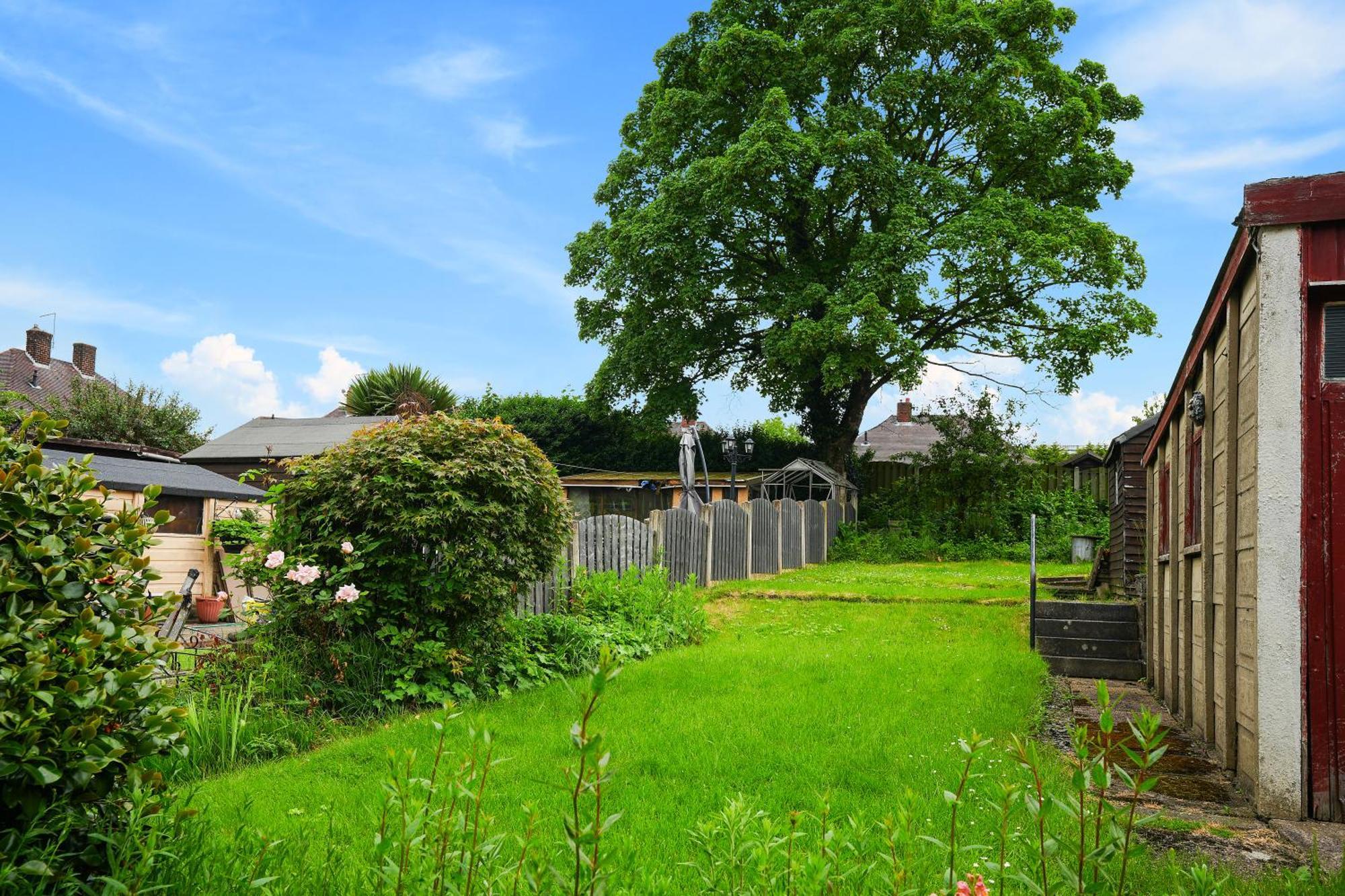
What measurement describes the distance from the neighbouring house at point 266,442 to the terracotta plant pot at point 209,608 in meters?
13.9

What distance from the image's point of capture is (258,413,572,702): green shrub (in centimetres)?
695

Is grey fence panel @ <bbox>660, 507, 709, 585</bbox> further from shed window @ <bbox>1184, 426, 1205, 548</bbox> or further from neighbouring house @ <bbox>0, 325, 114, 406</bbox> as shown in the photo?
neighbouring house @ <bbox>0, 325, 114, 406</bbox>

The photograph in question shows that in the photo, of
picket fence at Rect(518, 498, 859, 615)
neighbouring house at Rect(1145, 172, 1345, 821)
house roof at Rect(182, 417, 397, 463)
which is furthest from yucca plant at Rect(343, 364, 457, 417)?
neighbouring house at Rect(1145, 172, 1345, 821)

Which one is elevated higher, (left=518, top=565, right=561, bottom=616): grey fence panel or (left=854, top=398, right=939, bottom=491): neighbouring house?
(left=854, top=398, right=939, bottom=491): neighbouring house

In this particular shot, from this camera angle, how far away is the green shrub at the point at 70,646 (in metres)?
2.57

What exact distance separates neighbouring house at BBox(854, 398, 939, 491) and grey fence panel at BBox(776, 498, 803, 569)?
7311mm

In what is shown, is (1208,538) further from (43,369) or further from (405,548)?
(43,369)

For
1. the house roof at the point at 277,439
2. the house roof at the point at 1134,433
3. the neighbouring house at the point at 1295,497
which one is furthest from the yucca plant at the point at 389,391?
the neighbouring house at the point at 1295,497

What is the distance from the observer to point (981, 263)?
2275 centimetres

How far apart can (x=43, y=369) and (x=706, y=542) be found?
30.5 m

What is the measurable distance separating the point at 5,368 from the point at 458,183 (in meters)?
25.7

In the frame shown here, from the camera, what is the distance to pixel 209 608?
557 inches

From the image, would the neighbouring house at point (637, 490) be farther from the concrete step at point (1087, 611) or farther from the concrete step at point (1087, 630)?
the concrete step at point (1087, 630)

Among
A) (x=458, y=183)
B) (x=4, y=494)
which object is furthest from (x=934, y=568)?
(x=4, y=494)
